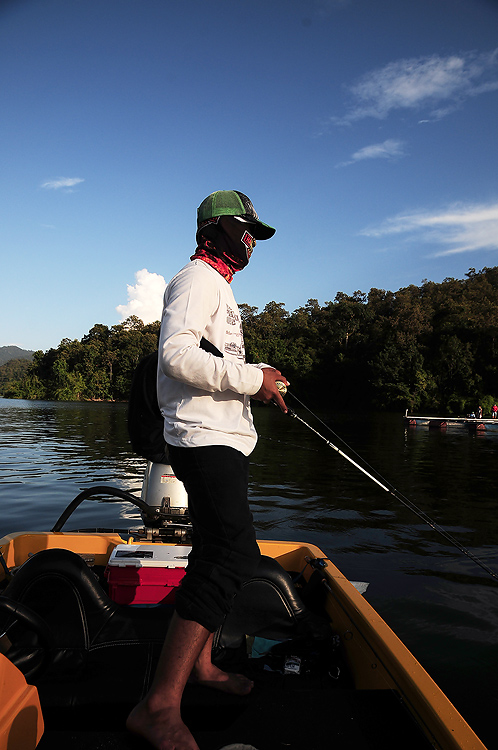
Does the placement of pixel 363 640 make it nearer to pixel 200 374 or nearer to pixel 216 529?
pixel 216 529

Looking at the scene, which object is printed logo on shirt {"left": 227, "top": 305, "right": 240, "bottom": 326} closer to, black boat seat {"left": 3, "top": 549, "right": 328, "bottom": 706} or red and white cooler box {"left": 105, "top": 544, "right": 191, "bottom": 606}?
black boat seat {"left": 3, "top": 549, "right": 328, "bottom": 706}

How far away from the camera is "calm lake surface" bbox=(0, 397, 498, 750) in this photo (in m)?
4.18

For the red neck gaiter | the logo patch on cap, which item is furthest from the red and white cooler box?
the logo patch on cap

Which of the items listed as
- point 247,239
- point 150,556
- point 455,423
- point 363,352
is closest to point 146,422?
point 150,556

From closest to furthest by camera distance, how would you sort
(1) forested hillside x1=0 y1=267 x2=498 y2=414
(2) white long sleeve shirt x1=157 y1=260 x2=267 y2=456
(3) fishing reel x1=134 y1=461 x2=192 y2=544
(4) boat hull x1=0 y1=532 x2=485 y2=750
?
(4) boat hull x1=0 y1=532 x2=485 y2=750, (2) white long sleeve shirt x1=157 y1=260 x2=267 y2=456, (3) fishing reel x1=134 y1=461 x2=192 y2=544, (1) forested hillside x1=0 y1=267 x2=498 y2=414

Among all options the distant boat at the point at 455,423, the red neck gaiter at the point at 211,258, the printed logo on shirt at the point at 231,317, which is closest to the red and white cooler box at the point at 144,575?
the printed logo on shirt at the point at 231,317

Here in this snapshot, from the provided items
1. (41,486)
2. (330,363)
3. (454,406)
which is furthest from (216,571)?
(330,363)

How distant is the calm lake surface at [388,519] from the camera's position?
418 centimetres

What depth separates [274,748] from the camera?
1668mm

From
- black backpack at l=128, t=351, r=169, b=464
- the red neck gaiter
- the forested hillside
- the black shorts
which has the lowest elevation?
the black shorts

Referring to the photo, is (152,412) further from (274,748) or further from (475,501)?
(475,501)

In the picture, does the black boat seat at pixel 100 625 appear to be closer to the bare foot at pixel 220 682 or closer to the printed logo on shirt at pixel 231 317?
the bare foot at pixel 220 682

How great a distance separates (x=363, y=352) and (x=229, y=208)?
69.2 meters

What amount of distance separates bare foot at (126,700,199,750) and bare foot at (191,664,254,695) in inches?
14.8
